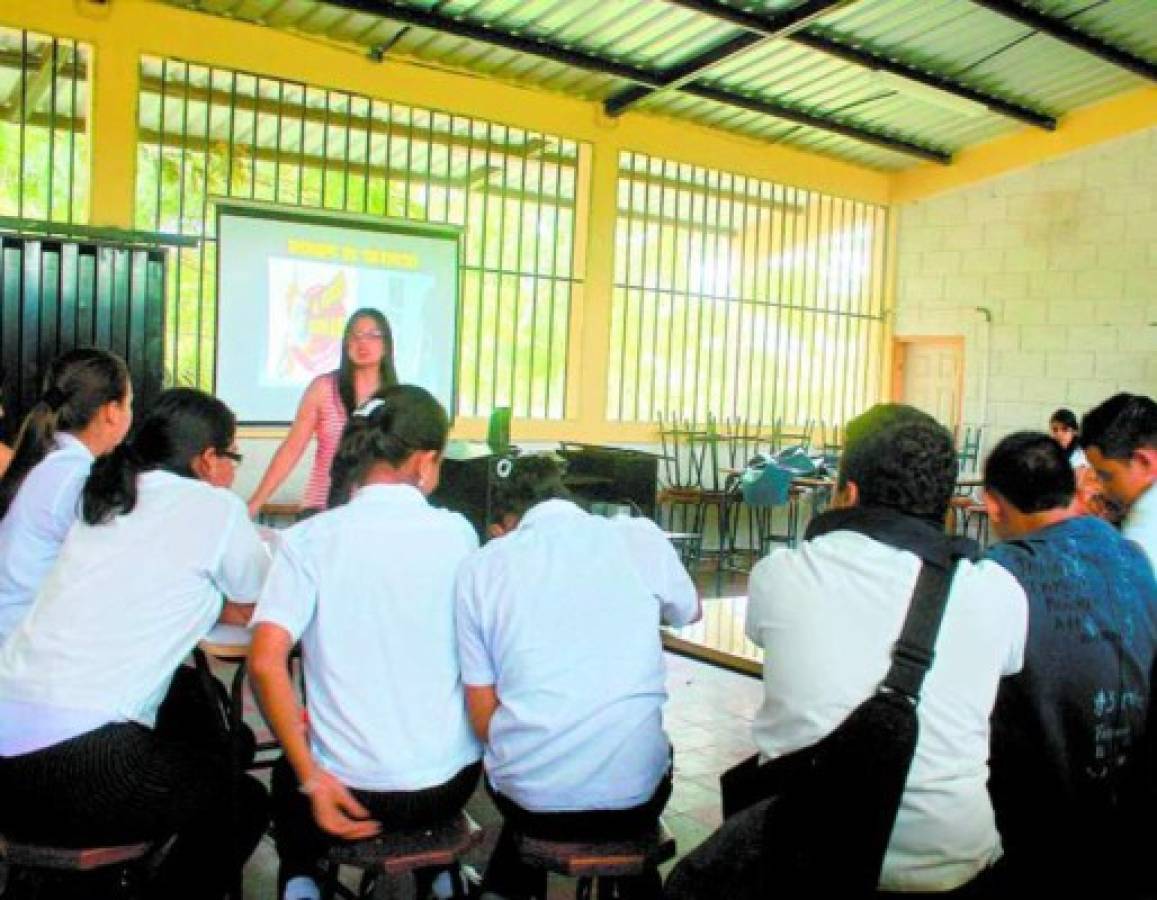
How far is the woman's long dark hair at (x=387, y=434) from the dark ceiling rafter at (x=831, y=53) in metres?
5.19

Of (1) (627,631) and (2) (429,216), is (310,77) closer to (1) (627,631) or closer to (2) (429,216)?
(2) (429,216)

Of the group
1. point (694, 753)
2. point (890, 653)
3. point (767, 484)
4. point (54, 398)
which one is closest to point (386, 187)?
point (767, 484)

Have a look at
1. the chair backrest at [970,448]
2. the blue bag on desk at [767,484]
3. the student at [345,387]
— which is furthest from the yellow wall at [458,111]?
the student at [345,387]

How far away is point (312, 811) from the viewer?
6.00ft

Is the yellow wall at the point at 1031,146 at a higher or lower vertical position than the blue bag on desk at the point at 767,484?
higher

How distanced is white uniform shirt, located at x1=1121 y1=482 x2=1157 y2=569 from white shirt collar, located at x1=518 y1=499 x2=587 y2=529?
122 centimetres

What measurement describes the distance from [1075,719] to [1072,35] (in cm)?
697

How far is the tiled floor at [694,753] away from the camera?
291 cm

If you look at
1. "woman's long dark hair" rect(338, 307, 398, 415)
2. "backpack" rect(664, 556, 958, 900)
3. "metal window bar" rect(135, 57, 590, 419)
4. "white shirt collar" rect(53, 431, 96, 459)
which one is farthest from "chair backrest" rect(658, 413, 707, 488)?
"backpack" rect(664, 556, 958, 900)

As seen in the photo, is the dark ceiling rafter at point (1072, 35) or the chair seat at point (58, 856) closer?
the chair seat at point (58, 856)

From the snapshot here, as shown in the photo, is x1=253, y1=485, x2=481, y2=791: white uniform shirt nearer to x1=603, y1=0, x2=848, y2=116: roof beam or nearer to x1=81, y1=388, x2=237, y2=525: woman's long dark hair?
x1=81, y1=388, x2=237, y2=525: woman's long dark hair

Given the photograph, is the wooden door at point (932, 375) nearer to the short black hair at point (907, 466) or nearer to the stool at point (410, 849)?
the short black hair at point (907, 466)

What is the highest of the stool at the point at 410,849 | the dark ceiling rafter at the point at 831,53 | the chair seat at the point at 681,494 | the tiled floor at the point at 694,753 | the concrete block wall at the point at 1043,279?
the dark ceiling rafter at the point at 831,53

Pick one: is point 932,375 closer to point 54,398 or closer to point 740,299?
point 740,299
